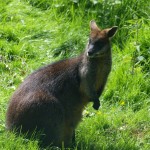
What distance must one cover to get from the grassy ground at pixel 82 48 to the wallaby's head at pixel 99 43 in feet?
2.60

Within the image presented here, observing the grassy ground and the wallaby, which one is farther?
the grassy ground

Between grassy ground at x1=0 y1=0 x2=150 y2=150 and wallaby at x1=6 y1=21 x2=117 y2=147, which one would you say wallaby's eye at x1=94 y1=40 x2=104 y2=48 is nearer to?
wallaby at x1=6 y1=21 x2=117 y2=147

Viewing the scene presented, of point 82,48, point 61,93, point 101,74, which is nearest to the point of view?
point 61,93

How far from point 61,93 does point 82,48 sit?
77.4 inches

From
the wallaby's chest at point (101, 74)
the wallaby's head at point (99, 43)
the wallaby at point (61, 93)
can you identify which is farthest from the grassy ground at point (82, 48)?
the wallaby's head at point (99, 43)

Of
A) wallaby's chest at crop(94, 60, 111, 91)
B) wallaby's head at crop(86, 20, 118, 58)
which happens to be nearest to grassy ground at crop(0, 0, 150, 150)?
wallaby's chest at crop(94, 60, 111, 91)

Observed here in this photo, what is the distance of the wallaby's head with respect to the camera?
19.0ft

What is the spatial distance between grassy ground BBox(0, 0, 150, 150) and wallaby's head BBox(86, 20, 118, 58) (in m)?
0.79

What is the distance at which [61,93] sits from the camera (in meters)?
5.81

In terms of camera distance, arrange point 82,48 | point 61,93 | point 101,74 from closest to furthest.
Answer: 1. point 61,93
2. point 101,74
3. point 82,48

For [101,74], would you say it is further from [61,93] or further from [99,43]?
[61,93]

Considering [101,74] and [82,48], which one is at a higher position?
[101,74]

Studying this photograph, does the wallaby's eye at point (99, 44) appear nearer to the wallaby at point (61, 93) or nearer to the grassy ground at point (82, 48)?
the wallaby at point (61, 93)

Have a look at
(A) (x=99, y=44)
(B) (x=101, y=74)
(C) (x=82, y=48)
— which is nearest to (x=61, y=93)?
(B) (x=101, y=74)
